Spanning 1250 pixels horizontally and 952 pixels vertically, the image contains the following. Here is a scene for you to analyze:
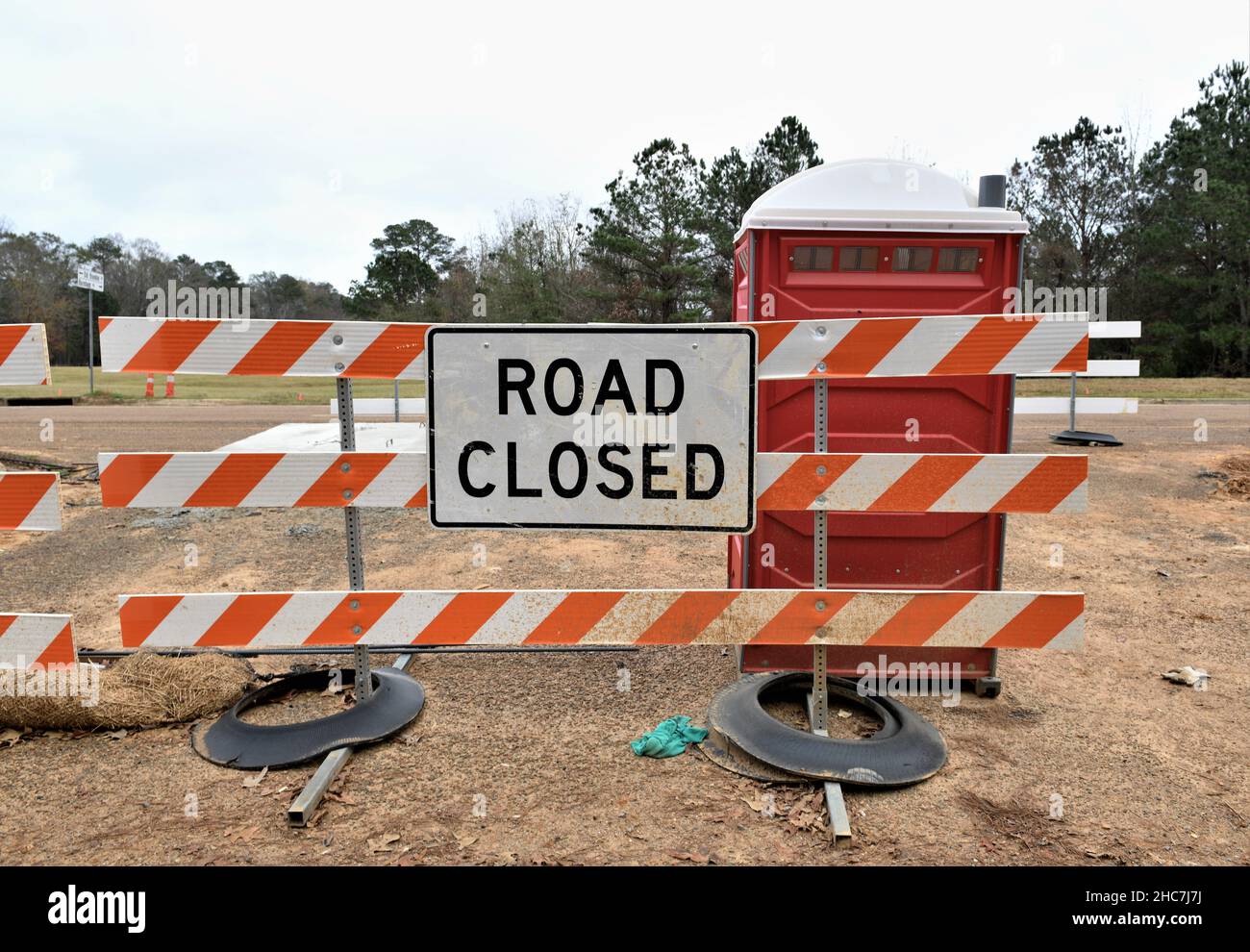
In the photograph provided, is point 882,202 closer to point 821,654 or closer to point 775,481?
point 775,481

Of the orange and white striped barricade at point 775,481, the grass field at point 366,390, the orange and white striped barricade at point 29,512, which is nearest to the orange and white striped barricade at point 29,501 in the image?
the orange and white striped barricade at point 29,512

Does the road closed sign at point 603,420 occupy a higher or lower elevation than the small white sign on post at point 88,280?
lower

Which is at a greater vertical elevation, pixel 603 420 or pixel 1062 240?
pixel 1062 240

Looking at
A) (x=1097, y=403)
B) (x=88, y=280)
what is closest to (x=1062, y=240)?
(x=1097, y=403)

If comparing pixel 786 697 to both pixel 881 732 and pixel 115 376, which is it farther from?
pixel 115 376

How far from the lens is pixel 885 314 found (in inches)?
158

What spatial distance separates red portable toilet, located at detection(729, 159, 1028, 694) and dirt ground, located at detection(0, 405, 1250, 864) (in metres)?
0.68

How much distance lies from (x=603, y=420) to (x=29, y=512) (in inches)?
98.4

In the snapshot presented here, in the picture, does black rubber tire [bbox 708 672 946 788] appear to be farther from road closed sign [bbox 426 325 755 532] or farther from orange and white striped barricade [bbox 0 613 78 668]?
orange and white striped barricade [bbox 0 613 78 668]

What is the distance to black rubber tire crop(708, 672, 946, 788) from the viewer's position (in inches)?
130

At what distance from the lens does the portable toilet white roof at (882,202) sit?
155 inches

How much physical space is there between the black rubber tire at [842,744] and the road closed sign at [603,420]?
3.19ft

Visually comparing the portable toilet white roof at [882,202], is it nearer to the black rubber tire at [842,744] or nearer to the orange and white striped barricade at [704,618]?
the orange and white striped barricade at [704,618]
